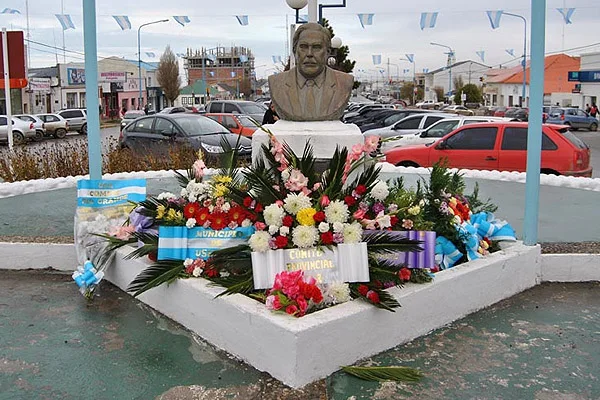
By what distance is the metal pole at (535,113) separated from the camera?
231 inches

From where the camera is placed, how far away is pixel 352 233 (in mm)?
4672

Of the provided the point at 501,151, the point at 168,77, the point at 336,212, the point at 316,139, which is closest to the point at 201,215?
the point at 336,212

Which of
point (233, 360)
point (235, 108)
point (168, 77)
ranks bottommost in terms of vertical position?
point (233, 360)

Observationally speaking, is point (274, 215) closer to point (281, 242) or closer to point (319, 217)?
point (281, 242)

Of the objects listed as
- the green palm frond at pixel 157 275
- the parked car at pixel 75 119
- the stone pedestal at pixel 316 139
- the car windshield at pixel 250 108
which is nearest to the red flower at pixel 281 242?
the green palm frond at pixel 157 275

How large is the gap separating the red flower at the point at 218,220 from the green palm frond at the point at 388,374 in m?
1.53

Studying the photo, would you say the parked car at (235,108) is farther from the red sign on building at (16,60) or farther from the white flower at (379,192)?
the white flower at (379,192)

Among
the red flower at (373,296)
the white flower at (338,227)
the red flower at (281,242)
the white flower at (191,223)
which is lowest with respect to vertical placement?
the red flower at (373,296)

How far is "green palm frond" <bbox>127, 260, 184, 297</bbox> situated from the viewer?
5008 mm

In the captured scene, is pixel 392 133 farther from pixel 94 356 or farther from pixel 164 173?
pixel 94 356

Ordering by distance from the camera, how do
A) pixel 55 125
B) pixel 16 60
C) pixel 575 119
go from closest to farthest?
1. pixel 16 60
2. pixel 55 125
3. pixel 575 119

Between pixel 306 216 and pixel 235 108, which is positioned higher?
pixel 235 108

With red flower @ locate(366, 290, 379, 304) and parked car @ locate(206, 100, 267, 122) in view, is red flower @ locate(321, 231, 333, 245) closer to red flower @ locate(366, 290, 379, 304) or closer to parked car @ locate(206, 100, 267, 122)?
red flower @ locate(366, 290, 379, 304)

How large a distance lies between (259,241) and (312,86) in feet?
7.05
